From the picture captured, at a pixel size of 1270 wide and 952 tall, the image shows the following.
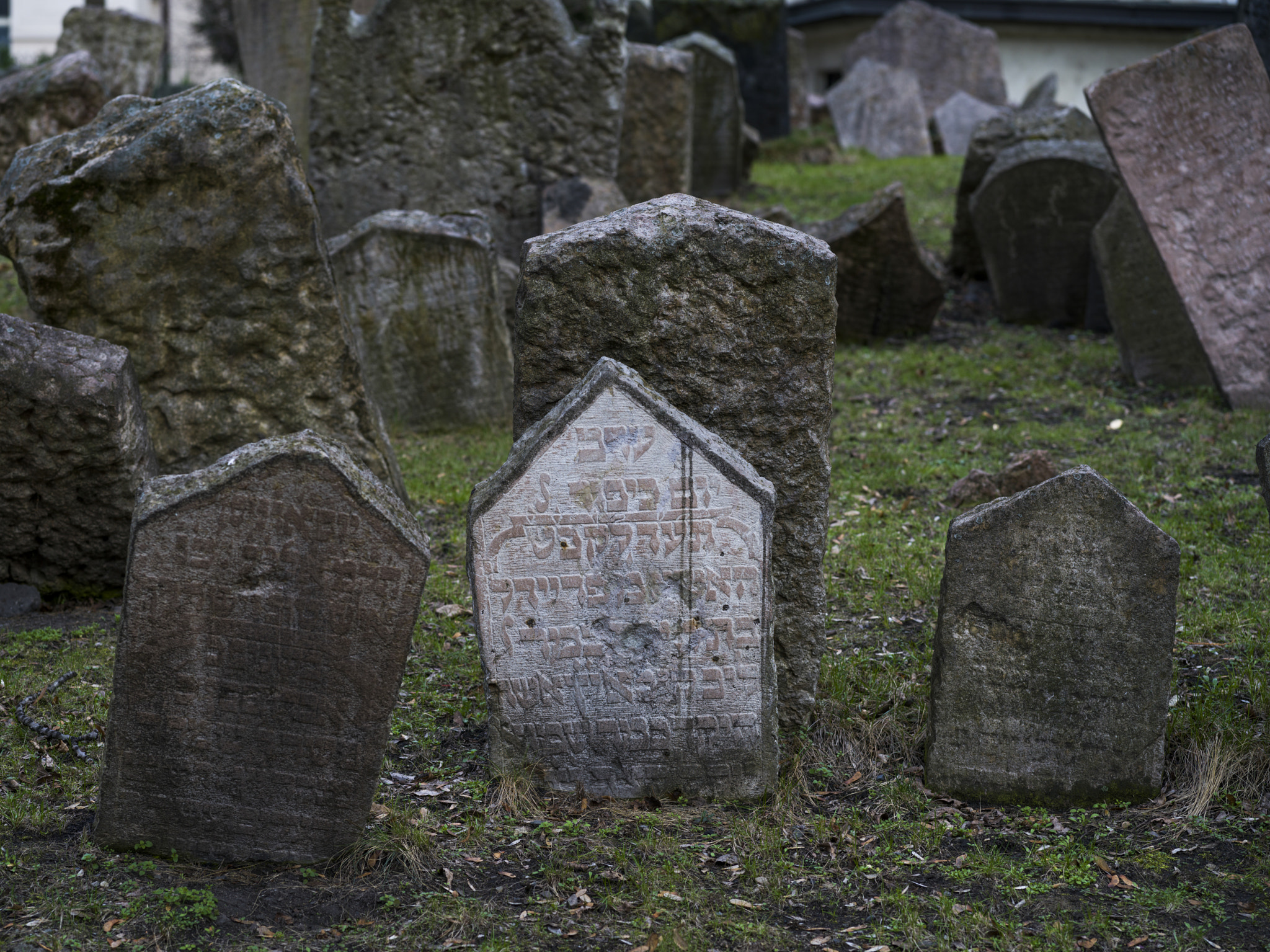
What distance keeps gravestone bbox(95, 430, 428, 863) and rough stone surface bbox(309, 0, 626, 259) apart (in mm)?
6149

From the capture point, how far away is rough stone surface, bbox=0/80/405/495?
5.44 metres

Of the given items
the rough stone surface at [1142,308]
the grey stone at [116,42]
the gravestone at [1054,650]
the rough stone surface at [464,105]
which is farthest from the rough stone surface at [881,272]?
the grey stone at [116,42]

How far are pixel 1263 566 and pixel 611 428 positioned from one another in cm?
346

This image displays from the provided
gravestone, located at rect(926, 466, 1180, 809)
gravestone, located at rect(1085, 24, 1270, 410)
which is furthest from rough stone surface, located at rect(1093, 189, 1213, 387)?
gravestone, located at rect(926, 466, 1180, 809)

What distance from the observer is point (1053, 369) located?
28.6ft

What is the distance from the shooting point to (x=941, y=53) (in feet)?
67.4

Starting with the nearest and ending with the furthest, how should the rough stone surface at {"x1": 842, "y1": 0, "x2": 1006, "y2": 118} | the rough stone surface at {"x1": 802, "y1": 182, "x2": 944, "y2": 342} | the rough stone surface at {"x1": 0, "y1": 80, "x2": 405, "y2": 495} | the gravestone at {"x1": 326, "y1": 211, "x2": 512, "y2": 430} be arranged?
the rough stone surface at {"x1": 0, "y1": 80, "x2": 405, "y2": 495}, the gravestone at {"x1": 326, "y1": 211, "x2": 512, "y2": 430}, the rough stone surface at {"x1": 802, "y1": 182, "x2": 944, "y2": 342}, the rough stone surface at {"x1": 842, "y1": 0, "x2": 1006, "y2": 118}

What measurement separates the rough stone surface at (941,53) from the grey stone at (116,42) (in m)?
11.5

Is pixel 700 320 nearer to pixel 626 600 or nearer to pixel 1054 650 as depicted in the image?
pixel 626 600

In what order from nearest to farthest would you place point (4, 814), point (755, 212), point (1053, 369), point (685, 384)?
1. point (4, 814)
2. point (685, 384)
3. point (1053, 369)
4. point (755, 212)

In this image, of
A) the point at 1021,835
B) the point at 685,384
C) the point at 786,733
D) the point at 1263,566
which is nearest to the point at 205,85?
the point at 685,384

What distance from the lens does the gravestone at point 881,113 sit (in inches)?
701

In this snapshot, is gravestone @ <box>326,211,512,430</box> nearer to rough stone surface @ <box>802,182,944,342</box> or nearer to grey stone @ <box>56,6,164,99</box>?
rough stone surface @ <box>802,182,944,342</box>

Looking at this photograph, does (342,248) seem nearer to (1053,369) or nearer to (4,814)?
(4,814)
